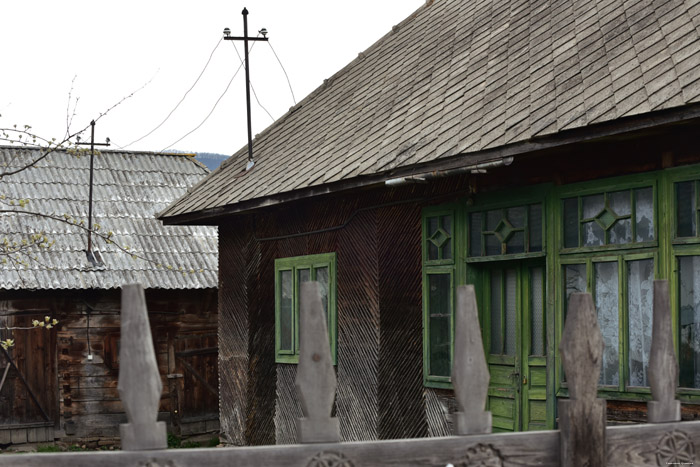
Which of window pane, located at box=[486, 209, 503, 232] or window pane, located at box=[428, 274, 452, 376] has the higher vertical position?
A: window pane, located at box=[486, 209, 503, 232]

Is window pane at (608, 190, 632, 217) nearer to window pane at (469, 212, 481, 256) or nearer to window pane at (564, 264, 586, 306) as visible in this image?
window pane at (564, 264, 586, 306)

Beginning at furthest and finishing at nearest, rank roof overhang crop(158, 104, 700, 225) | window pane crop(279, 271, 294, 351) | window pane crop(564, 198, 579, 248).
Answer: window pane crop(279, 271, 294, 351) < window pane crop(564, 198, 579, 248) < roof overhang crop(158, 104, 700, 225)

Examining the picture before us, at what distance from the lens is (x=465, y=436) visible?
3.15m

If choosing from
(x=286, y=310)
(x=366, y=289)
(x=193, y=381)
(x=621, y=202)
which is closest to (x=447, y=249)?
(x=366, y=289)

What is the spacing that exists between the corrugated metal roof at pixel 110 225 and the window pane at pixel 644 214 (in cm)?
1112

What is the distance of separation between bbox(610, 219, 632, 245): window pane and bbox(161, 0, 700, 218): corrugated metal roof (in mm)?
854

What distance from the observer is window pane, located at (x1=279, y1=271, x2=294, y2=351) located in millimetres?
11703

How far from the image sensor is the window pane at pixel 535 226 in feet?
26.2

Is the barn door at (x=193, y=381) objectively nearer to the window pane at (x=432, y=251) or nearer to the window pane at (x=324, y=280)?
the window pane at (x=324, y=280)

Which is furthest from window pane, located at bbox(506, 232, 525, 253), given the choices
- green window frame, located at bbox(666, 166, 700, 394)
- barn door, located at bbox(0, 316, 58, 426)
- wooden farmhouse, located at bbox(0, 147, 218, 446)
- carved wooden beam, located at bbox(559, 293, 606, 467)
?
barn door, located at bbox(0, 316, 58, 426)

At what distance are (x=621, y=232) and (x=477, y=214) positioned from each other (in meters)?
1.71

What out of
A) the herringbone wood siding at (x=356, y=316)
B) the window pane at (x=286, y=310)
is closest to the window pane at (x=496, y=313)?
the herringbone wood siding at (x=356, y=316)

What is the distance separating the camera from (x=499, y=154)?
293 inches

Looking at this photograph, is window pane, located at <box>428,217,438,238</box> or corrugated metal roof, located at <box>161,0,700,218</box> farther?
window pane, located at <box>428,217,438,238</box>
